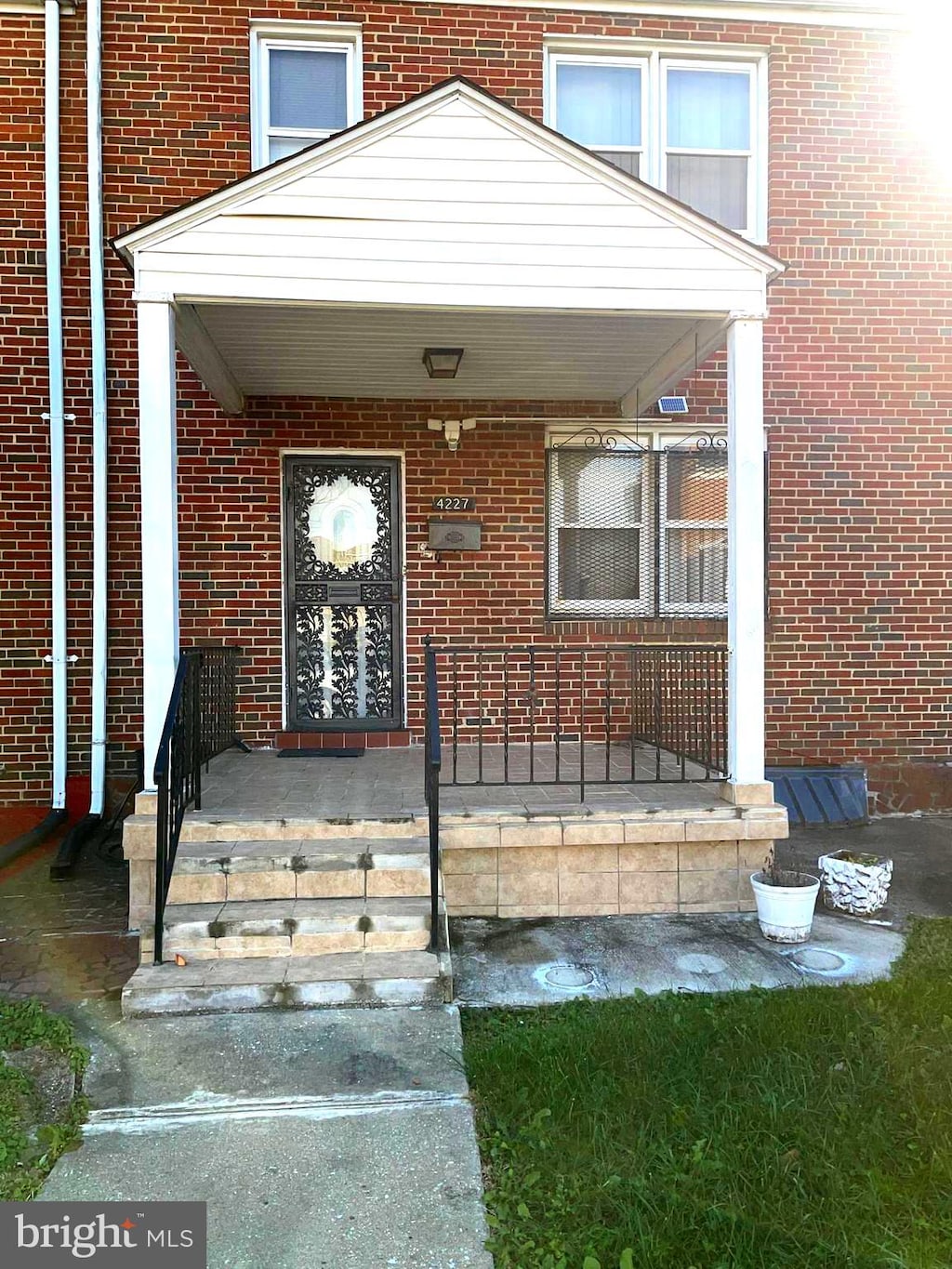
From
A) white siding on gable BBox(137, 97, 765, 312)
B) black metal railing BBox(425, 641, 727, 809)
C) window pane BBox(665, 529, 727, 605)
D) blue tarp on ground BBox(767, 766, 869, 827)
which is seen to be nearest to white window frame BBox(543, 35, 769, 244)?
window pane BBox(665, 529, 727, 605)

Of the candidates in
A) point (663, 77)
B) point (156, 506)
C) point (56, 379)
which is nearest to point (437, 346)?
point (156, 506)

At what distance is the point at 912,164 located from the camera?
6582 millimetres

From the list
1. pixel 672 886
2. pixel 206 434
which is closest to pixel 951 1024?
pixel 672 886

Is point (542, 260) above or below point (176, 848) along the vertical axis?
above

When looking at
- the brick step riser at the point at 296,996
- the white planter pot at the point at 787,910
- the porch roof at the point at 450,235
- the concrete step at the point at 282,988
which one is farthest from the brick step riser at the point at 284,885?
the porch roof at the point at 450,235

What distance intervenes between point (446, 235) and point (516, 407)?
2323mm

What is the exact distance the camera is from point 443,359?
531cm

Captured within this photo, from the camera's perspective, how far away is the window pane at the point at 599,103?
6.38 metres

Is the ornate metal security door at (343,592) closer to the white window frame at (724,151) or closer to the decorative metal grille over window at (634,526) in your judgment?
the decorative metal grille over window at (634,526)

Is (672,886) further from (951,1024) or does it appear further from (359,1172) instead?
(359,1172)

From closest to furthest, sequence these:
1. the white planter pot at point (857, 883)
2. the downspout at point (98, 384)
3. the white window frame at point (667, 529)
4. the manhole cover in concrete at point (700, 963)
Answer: the manhole cover in concrete at point (700, 963)
the white planter pot at point (857, 883)
the downspout at point (98, 384)
the white window frame at point (667, 529)

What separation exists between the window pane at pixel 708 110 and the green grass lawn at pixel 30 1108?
704cm

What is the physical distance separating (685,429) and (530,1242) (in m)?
5.69

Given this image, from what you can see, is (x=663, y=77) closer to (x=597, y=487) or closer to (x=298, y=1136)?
(x=597, y=487)
